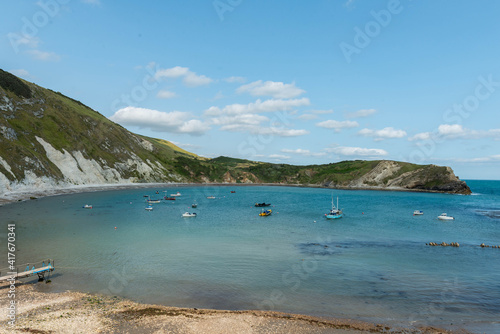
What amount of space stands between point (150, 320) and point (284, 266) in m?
18.7

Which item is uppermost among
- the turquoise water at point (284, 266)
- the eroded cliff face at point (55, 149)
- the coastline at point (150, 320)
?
the eroded cliff face at point (55, 149)

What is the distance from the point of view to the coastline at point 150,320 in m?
20.3

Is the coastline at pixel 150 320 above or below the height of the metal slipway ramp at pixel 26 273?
below

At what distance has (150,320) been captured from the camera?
70.6 feet

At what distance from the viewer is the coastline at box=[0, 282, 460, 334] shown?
2027 centimetres

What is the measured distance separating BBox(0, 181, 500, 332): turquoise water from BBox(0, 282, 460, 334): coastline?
1.69 meters

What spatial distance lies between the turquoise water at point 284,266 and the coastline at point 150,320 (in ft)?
5.54

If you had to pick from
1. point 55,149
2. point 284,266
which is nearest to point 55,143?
point 55,149

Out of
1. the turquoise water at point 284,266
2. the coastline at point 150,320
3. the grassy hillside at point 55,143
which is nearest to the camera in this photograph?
the coastline at point 150,320

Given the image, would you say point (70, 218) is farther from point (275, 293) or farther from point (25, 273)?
point (275, 293)

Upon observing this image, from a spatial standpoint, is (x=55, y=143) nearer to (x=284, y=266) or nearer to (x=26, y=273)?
(x=26, y=273)

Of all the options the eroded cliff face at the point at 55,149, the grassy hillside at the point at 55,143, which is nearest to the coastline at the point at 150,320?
the eroded cliff face at the point at 55,149

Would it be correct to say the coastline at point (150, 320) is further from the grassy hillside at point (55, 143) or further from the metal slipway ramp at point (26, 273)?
the grassy hillside at point (55, 143)

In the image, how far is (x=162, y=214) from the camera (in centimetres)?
8544
